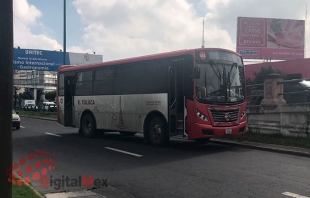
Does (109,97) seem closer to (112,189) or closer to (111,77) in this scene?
(111,77)

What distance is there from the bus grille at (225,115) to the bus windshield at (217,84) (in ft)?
0.93

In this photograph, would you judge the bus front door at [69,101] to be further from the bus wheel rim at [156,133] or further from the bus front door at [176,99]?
the bus front door at [176,99]

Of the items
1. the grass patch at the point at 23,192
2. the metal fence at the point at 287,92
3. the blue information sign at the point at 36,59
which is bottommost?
the grass patch at the point at 23,192

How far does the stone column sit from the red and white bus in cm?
297

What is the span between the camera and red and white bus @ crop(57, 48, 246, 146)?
469 inches

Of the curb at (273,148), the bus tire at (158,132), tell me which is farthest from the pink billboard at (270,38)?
the bus tire at (158,132)

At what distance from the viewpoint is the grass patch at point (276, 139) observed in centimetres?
1270

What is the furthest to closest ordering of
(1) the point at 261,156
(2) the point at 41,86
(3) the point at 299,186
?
(2) the point at 41,86, (1) the point at 261,156, (3) the point at 299,186

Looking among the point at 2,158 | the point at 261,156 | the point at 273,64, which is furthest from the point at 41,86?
the point at 2,158

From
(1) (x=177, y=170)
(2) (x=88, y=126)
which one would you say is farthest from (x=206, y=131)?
(2) (x=88, y=126)

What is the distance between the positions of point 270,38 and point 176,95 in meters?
30.6

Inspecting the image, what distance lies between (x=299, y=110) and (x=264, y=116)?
1814mm

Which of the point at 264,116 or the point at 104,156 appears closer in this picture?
the point at 104,156

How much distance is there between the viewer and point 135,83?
14086 mm
